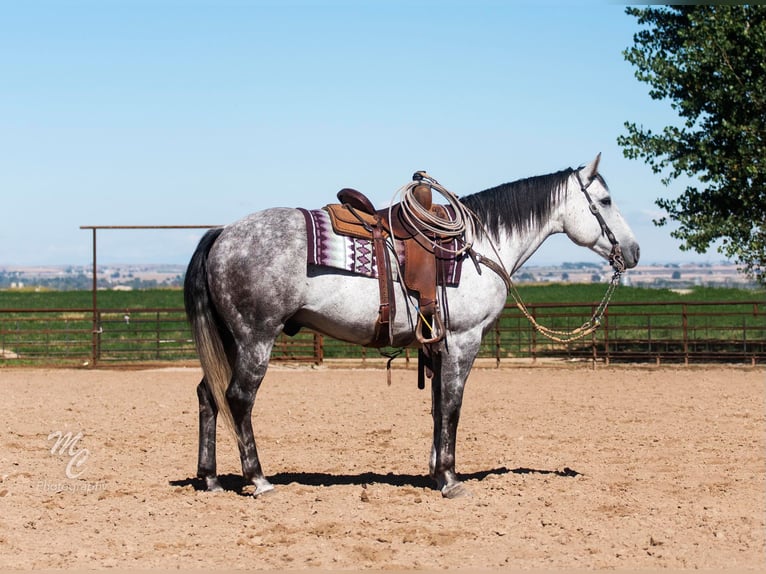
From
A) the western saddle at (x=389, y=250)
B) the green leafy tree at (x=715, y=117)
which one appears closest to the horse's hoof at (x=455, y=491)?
the western saddle at (x=389, y=250)

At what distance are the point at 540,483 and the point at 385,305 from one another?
5.67 ft

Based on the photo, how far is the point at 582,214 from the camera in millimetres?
6324

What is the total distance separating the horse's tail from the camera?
578 cm

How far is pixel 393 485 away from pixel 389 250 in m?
1.70

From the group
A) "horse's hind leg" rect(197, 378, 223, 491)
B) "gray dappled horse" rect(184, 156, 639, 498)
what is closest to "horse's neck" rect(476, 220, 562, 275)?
"gray dappled horse" rect(184, 156, 639, 498)

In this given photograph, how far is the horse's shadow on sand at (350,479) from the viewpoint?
6.32 m

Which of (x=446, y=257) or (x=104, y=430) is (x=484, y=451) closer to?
(x=446, y=257)

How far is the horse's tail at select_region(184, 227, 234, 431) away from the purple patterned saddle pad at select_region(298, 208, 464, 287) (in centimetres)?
74

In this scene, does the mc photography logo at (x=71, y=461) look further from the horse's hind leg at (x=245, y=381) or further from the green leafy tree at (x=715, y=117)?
the green leafy tree at (x=715, y=117)

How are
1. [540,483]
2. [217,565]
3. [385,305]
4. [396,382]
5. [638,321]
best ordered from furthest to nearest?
[638,321] → [396,382] → [540,483] → [385,305] → [217,565]

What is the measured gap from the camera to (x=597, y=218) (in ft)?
20.7

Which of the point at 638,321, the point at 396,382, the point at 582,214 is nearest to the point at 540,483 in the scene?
the point at 582,214

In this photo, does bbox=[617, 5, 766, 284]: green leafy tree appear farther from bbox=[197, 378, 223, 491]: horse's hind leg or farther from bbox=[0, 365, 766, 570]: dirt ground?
bbox=[197, 378, 223, 491]: horse's hind leg

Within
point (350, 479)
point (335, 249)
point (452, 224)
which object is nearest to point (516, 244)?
point (452, 224)
